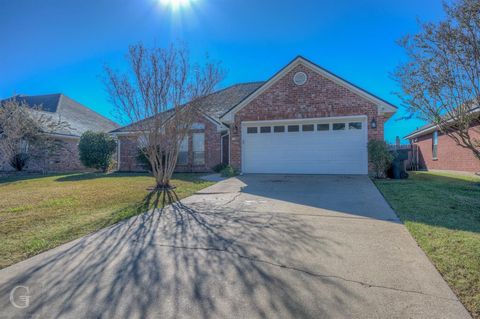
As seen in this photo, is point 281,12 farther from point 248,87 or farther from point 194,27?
point 248,87

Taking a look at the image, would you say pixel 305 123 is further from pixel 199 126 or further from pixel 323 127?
pixel 199 126

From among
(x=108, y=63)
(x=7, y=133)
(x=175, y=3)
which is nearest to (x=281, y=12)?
(x=175, y=3)

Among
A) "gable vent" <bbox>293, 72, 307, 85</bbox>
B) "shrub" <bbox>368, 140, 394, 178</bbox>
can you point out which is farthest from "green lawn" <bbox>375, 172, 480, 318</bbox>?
"gable vent" <bbox>293, 72, 307, 85</bbox>

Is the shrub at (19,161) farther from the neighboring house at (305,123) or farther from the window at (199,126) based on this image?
the window at (199,126)

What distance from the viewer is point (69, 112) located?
2209 cm

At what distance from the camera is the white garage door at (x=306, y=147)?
11031 millimetres

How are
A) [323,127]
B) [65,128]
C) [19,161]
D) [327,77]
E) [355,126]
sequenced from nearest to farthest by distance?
[355,126], [327,77], [323,127], [19,161], [65,128]

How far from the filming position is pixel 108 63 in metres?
8.53

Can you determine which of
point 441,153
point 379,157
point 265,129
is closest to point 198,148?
point 265,129

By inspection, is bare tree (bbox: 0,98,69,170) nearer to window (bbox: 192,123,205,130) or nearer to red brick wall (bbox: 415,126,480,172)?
window (bbox: 192,123,205,130)

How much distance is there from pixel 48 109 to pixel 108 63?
17.2m

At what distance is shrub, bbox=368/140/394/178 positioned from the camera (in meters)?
10.2

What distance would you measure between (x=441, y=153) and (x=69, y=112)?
28732mm

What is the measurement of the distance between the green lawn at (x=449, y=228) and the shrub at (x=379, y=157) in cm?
256
